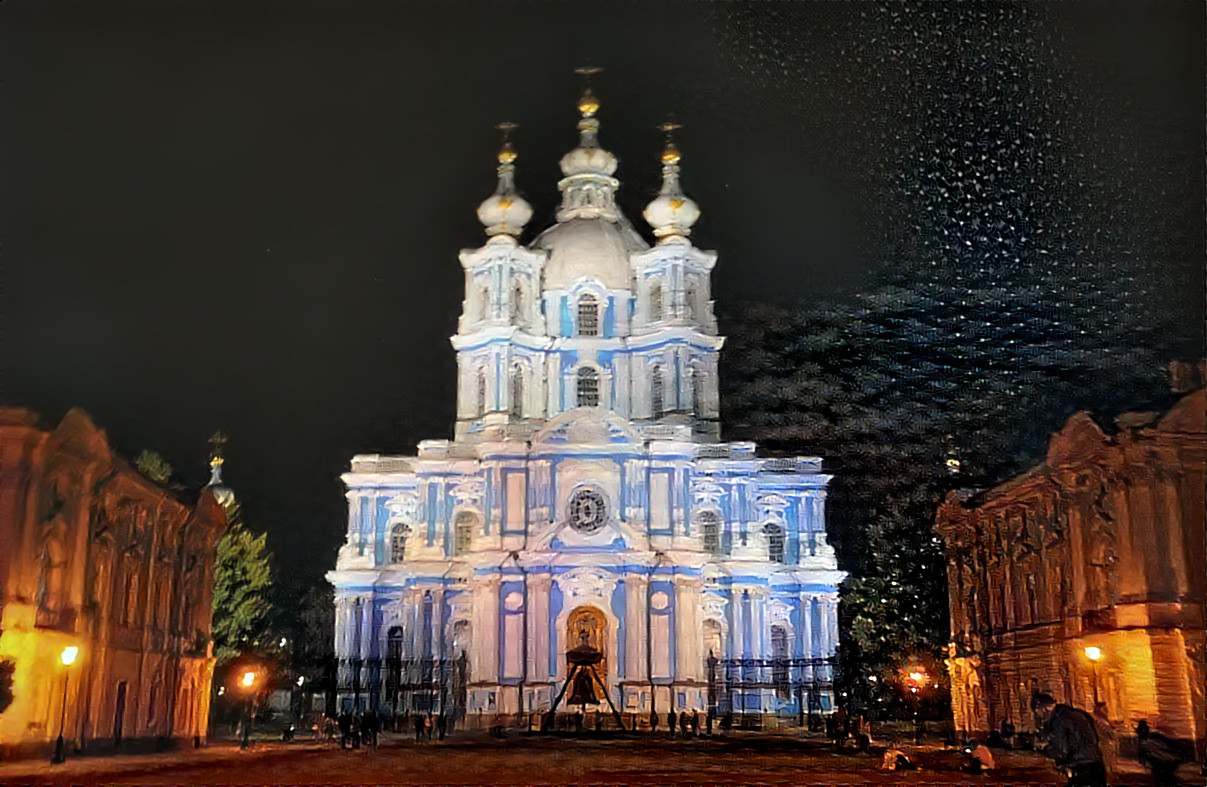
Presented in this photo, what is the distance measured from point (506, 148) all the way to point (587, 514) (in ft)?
38.5

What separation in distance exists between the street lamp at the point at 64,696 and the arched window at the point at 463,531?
13.4 m

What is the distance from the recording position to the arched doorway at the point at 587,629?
23.1m

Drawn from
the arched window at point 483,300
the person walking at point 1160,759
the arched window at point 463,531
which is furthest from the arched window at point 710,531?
the person walking at point 1160,759

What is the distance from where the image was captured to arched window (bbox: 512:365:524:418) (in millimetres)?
26391

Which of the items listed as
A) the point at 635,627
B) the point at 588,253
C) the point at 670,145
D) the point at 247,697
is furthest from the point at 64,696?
the point at 588,253

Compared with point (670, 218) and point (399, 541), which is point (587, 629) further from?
point (670, 218)

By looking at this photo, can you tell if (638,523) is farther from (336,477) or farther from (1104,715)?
(1104,715)

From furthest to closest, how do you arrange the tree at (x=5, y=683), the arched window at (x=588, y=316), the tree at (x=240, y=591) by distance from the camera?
the arched window at (x=588, y=316)
the tree at (x=240, y=591)
the tree at (x=5, y=683)

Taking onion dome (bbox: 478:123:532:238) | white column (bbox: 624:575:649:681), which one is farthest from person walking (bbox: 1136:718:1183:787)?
onion dome (bbox: 478:123:532:238)

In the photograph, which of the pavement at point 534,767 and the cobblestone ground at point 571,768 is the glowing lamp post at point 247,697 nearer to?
the pavement at point 534,767

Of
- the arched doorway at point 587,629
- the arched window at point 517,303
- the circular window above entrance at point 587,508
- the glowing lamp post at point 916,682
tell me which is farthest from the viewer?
the arched window at point 517,303

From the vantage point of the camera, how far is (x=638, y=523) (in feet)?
78.5

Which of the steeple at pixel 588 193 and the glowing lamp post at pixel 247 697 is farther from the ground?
the steeple at pixel 588 193

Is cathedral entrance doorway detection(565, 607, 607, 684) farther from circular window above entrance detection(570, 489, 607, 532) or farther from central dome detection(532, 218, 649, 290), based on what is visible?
central dome detection(532, 218, 649, 290)
